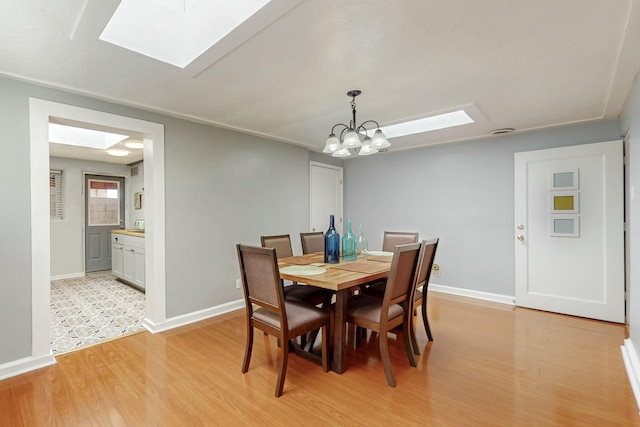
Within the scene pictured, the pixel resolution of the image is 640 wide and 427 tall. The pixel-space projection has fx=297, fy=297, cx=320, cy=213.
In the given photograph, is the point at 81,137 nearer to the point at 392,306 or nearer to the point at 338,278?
the point at 338,278

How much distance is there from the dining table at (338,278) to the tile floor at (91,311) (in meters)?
2.03

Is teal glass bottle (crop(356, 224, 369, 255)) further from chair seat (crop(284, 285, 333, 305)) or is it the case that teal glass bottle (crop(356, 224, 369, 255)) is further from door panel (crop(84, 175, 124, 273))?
door panel (crop(84, 175, 124, 273))

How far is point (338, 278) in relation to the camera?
2.12 m

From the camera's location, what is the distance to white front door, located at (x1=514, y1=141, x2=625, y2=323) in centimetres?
320

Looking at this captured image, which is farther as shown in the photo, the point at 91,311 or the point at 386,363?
the point at 91,311

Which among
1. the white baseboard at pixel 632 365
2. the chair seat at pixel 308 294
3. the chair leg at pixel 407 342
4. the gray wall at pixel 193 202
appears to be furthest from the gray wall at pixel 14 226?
the white baseboard at pixel 632 365

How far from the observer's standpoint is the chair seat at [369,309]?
2227mm

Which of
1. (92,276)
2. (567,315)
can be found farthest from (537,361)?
(92,276)

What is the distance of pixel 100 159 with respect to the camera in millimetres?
5578

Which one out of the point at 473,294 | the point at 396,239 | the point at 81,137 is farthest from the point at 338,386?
the point at 81,137

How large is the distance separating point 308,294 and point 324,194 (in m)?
2.65

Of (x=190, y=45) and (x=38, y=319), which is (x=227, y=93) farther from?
(x=38, y=319)

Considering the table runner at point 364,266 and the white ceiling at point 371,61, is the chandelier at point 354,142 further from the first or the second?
the table runner at point 364,266

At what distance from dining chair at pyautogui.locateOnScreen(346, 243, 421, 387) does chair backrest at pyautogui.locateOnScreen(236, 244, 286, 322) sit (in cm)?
64
